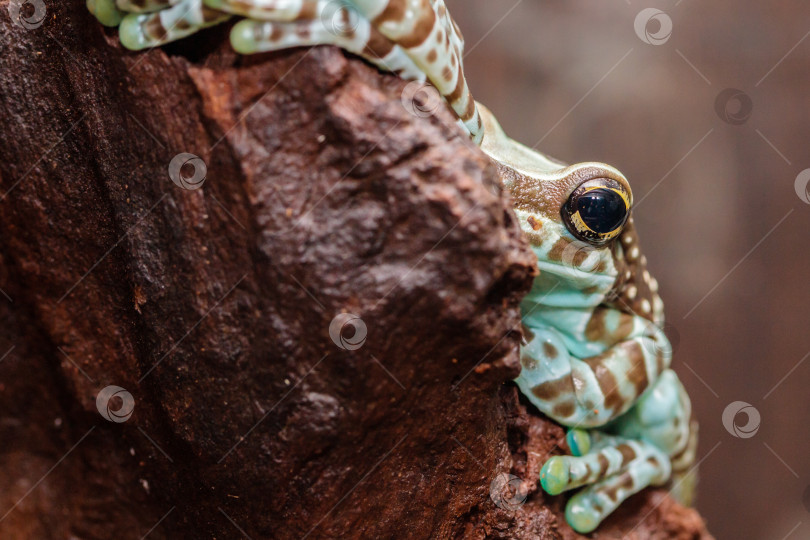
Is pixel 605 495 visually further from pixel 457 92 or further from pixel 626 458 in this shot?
pixel 457 92

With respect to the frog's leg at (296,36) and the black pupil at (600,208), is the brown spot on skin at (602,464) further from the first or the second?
the frog's leg at (296,36)

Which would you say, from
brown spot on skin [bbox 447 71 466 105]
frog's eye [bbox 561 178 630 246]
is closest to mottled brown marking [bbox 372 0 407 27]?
brown spot on skin [bbox 447 71 466 105]

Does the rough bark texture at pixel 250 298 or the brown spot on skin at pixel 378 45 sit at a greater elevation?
the brown spot on skin at pixel 378 45

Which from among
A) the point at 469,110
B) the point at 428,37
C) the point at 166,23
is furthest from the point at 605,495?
the point at 166,23

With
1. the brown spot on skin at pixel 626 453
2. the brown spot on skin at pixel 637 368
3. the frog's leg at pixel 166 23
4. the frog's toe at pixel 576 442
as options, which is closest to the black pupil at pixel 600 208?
the brown spot on skin at pixel 637 368

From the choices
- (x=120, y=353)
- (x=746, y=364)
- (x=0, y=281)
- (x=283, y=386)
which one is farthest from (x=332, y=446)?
(x=746, y=364)

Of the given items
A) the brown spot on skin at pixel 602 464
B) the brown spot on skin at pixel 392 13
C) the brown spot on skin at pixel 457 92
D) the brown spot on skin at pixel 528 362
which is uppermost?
the brown spot on skin at pixel 392 13

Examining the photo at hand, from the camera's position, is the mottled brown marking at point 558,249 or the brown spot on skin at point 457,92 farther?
the mottled brown marking at point 558,249

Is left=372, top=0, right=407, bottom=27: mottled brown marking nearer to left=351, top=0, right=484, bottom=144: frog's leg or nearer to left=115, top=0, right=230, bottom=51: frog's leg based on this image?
left=351, top=0, right=484, bottom=144: frog's leg
